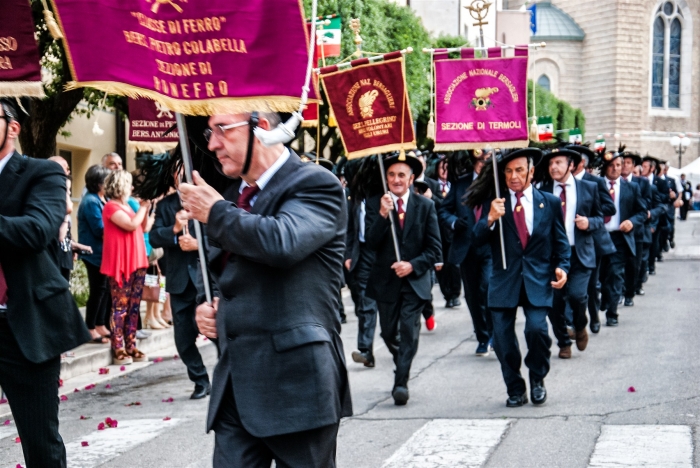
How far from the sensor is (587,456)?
628 cm

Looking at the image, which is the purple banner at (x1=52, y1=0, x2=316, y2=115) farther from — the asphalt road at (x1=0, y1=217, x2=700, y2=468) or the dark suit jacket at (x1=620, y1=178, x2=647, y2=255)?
the dark suit jacket at (x1=620, y1=178, x2=647, y2=255)

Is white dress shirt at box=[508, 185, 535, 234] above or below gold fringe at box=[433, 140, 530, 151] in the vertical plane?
below

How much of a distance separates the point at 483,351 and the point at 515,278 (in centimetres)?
301

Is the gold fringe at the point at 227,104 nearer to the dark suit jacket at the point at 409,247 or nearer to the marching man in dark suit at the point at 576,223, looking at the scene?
the dark suit jacket at the point at 409,247

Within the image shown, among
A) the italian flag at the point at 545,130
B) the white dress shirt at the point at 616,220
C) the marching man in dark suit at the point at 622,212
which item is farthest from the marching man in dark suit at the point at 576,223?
the italian flag at the point at 545,130

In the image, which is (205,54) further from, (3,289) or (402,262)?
(402,262)

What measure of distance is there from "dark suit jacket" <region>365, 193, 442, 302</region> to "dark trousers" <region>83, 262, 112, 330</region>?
3.27 metres

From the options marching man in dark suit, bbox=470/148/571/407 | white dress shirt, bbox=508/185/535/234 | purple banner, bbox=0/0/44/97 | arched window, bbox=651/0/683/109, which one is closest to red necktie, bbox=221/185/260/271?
purple banner, bbox=0/0/44/97

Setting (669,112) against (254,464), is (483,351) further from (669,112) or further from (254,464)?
(669,112)

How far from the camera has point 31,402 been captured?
453 cm

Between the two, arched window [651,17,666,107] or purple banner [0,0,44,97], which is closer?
purple banner [0,0,44,97]

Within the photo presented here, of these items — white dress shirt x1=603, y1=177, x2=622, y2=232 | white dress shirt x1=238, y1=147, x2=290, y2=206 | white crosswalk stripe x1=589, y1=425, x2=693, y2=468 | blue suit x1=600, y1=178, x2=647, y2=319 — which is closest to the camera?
white dress shirt x1=238, y1=147, x2=290, y2=206

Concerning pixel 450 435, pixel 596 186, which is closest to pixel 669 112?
pixel 596 186

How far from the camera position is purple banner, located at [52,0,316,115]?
350cm
